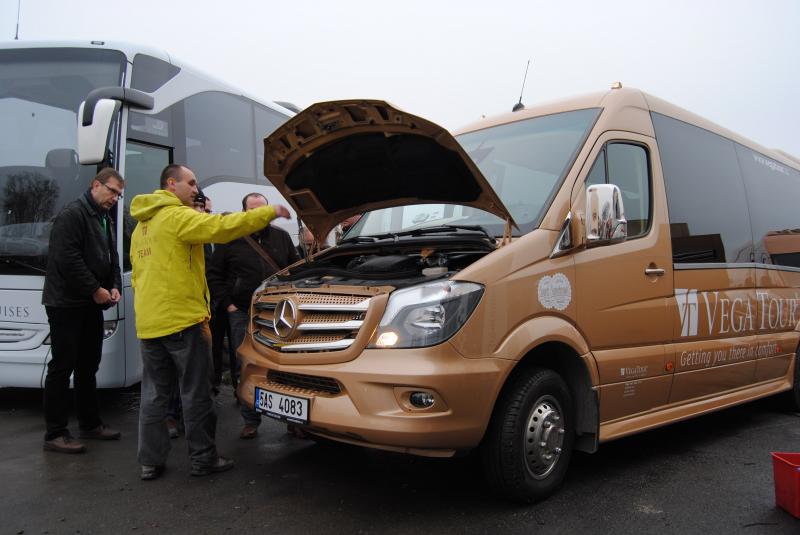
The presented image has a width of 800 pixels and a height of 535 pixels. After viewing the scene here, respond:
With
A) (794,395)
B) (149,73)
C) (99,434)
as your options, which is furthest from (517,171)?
(149,73)

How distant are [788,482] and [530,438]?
1.41 m

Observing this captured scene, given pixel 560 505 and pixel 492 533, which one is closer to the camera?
pixel 492 533

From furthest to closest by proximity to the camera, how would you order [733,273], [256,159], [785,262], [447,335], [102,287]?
[256,159] → [785,262] → [733,273] → [102,287] → [447,335]

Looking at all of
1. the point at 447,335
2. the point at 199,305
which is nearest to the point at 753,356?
the point at 447,335

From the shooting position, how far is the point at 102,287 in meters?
4.80

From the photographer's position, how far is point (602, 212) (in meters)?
3.65

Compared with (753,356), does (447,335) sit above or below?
above

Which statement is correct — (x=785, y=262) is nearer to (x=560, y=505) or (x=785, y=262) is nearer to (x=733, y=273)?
(x=733, y=273)

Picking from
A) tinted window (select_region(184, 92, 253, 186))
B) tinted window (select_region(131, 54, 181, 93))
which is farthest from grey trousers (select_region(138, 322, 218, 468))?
tinted window (select_region(184, 92, 253, 186))

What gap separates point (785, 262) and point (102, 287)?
5.94 meters

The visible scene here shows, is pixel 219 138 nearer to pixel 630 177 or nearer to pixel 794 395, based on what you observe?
pixel 630 177

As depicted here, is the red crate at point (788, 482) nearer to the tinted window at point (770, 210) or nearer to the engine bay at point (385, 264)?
the engine bay at point (385, 264)

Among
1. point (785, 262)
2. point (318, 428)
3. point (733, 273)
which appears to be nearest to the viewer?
point (318, 428)

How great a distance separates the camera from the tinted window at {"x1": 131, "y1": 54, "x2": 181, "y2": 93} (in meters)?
6.09
